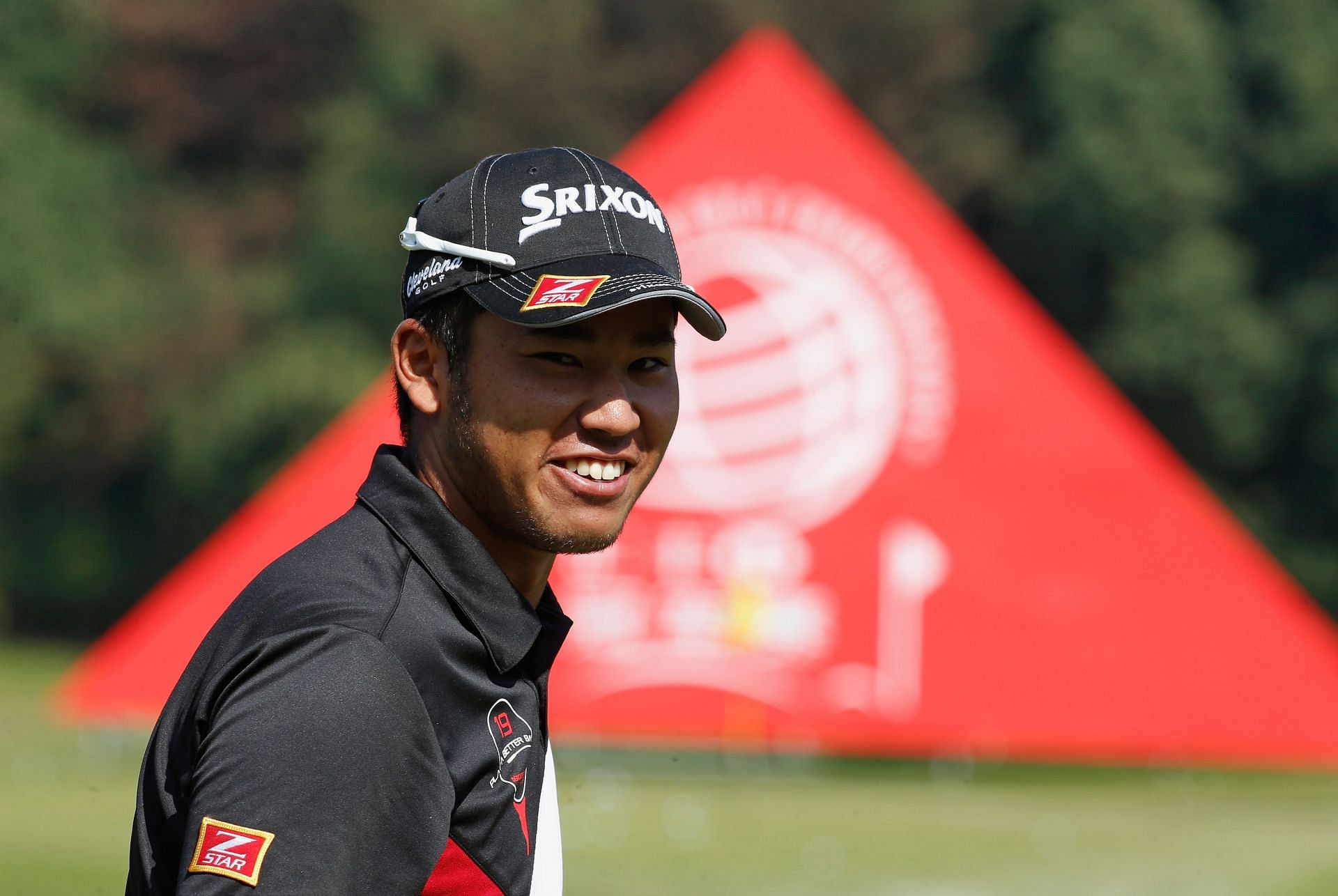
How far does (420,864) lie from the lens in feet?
5.75

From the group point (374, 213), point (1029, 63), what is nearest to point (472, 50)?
point (374, 213)

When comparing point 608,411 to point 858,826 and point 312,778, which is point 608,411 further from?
point 858,826

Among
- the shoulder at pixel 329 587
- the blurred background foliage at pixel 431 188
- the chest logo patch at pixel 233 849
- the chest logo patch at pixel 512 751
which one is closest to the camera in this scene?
the chest logo patch at pixel 233 849

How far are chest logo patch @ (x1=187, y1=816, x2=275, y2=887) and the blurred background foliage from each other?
78.6 ft

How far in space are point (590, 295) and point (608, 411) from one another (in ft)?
0.57

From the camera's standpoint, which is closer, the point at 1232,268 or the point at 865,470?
the point at 865,470

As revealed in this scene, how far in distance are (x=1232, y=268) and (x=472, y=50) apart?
37.1ft

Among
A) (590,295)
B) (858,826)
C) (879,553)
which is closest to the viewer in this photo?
(590,295)

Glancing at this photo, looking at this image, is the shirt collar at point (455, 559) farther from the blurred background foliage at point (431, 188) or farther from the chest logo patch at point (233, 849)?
the blurred background foliage at point (431, 188)

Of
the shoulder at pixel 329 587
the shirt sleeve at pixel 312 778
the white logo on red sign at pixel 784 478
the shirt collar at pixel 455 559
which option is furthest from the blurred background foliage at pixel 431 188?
the shirt sleeve at pixel 312 778

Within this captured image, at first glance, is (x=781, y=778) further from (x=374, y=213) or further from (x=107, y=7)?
(x=107, y=7)

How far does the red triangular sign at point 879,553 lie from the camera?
446 inches

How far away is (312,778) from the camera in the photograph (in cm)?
165

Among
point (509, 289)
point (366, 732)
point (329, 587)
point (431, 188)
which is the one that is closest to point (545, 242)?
point (509, 289)
